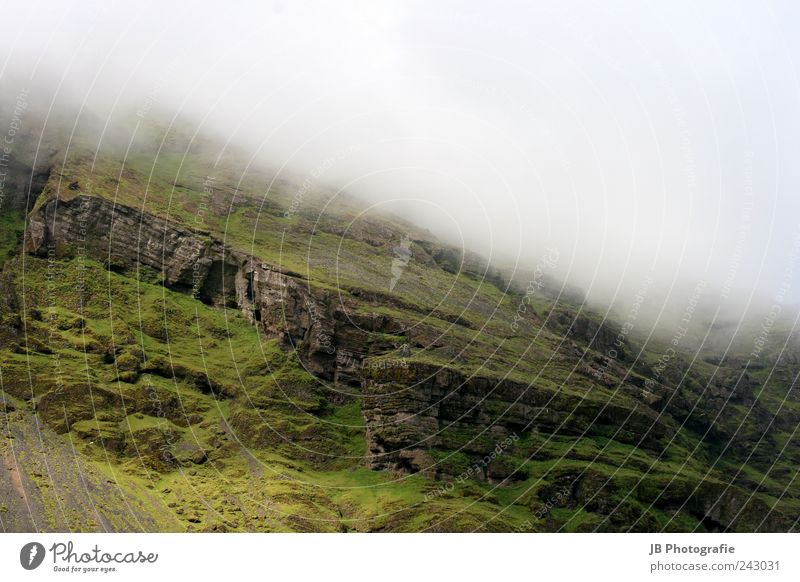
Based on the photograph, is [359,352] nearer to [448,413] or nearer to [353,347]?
[353,347]

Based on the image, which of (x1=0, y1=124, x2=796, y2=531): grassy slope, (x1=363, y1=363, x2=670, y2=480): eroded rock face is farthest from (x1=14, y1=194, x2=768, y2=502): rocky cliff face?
(x1=0, y1=124, x2=796, y2=531): grassy slope

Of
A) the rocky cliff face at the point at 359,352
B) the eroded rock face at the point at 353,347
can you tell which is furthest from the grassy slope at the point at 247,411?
the eroded rock face at the point at 353,347

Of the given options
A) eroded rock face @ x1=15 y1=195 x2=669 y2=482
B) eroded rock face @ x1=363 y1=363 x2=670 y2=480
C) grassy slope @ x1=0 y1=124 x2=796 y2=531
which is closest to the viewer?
grassy slope @ x1=0 y1=124 x2=796 y2=531

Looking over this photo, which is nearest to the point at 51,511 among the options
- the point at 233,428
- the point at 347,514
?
the point at 347,514

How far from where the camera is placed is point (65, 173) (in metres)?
179

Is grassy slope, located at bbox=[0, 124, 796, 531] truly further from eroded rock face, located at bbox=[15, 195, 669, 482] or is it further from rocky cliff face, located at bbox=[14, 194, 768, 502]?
eroded rock face, located at bbox=[15, 195, 669, 482]

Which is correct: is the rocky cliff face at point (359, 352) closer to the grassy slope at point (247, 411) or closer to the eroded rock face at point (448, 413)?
the eroded rock face at point (448, 413)

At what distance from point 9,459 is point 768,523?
5501 inches

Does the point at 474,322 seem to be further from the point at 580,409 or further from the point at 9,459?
the point at 9,459

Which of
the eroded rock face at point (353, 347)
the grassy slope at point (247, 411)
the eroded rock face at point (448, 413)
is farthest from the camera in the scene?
the eroded rock face at point (353, 347)

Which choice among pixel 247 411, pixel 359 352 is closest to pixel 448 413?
pixel 359 352

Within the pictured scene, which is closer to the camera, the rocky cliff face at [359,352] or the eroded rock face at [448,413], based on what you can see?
the eroded rock face at [448,413]

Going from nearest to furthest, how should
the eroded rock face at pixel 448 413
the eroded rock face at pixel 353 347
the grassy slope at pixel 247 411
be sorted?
the grassy slope at pixel 247 411 → the eroded rock face at pixel 448 413 → the eroded rock face at pixel 353 347

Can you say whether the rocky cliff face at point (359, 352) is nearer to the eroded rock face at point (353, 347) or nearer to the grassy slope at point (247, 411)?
the eroded rock face at point (353, 347)
